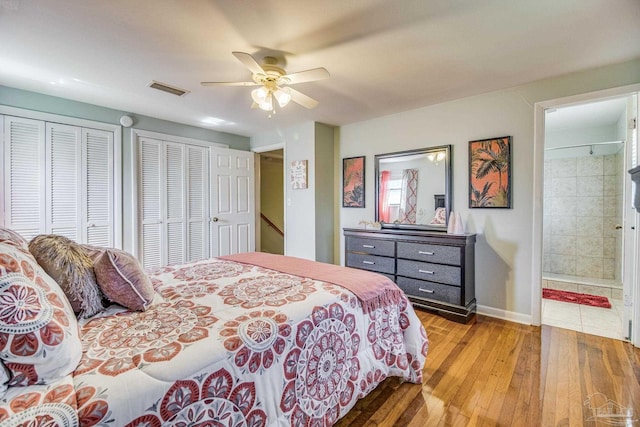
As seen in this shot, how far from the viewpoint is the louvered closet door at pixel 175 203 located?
3.98 m

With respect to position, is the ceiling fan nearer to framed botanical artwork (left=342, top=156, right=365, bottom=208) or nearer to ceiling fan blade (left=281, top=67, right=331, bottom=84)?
ceiling fan blade (left=281, top=67, right=331, bottom=84)

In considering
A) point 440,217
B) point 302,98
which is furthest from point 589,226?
point 302,98

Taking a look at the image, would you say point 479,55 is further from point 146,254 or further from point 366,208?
point 146,254

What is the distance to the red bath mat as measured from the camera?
330 cm

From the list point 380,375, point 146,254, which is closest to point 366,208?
point 380,375

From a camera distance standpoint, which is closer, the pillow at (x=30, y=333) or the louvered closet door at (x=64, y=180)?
the pillow at (x=30, y=333)

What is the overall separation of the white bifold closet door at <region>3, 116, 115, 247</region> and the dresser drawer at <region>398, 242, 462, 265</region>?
11.6ft

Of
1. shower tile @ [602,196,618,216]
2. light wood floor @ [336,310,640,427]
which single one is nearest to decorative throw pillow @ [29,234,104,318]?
light wood floor @ [336,310,640,427]

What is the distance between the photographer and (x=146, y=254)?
12.4 ft

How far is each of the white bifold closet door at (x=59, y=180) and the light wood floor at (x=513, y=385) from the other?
3515 mm

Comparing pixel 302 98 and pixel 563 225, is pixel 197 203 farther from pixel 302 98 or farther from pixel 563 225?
pixel 563 225

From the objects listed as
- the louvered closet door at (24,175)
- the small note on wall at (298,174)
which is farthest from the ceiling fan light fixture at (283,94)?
the louvered closet door at (24,175)

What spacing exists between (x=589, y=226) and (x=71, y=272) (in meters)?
5.79

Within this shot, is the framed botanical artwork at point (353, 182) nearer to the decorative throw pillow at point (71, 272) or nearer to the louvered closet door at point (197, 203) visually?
the louvered closet door at point (197, 203)
